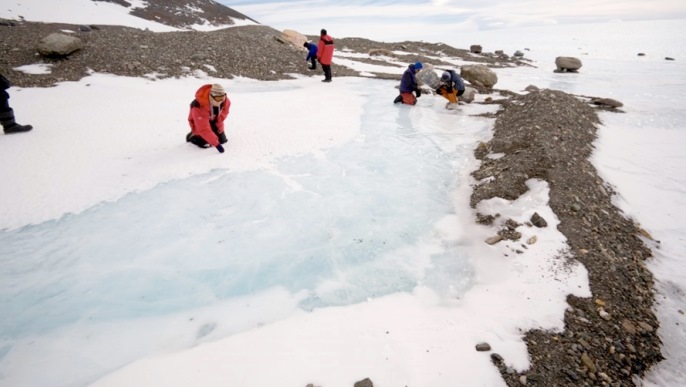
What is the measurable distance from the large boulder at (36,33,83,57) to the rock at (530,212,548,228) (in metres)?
13.3

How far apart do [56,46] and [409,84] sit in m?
10.7

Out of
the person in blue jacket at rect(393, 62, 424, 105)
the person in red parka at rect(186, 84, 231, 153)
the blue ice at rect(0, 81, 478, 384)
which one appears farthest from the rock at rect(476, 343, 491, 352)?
the person in blue jacket at rect(393, 62, 424, 105)

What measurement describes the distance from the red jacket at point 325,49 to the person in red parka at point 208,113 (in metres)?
7.14

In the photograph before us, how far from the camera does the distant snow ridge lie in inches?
1809

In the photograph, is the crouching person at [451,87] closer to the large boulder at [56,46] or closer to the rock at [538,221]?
the rock at [538,221]

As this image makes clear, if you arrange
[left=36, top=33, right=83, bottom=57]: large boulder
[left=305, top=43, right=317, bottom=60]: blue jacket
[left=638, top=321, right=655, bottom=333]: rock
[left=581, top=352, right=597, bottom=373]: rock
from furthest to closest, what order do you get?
[left=305, top=43, right=317, bottom=60]: blue jacket → [left=36, top=33, right=83, bottom=57]: large boulder → [left=638, top=321, right=655, bottom=333]: rock → [left=581, top=352, right=597, bottom=373]: rock

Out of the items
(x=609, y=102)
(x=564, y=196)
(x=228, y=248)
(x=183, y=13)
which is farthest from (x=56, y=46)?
(x=183, y=13)

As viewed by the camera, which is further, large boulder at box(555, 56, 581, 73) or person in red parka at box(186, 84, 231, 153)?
large boulder at box(555, 56, 581, 73)

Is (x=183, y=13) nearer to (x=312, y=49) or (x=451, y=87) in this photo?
(x=312, y=49)

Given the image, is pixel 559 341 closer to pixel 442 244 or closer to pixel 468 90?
pixel 442 244

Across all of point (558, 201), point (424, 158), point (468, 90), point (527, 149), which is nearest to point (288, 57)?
point (468, 90)

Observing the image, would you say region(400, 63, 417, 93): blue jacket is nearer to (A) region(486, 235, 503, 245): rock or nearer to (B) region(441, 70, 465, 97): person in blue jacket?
(B) region(441, 70, 465, 97): person in blue jacket

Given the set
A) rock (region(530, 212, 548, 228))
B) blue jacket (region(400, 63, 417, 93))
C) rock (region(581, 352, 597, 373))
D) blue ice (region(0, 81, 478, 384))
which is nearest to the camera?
rock (region(581, 352, 597, 373))

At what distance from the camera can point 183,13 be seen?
165 ft
